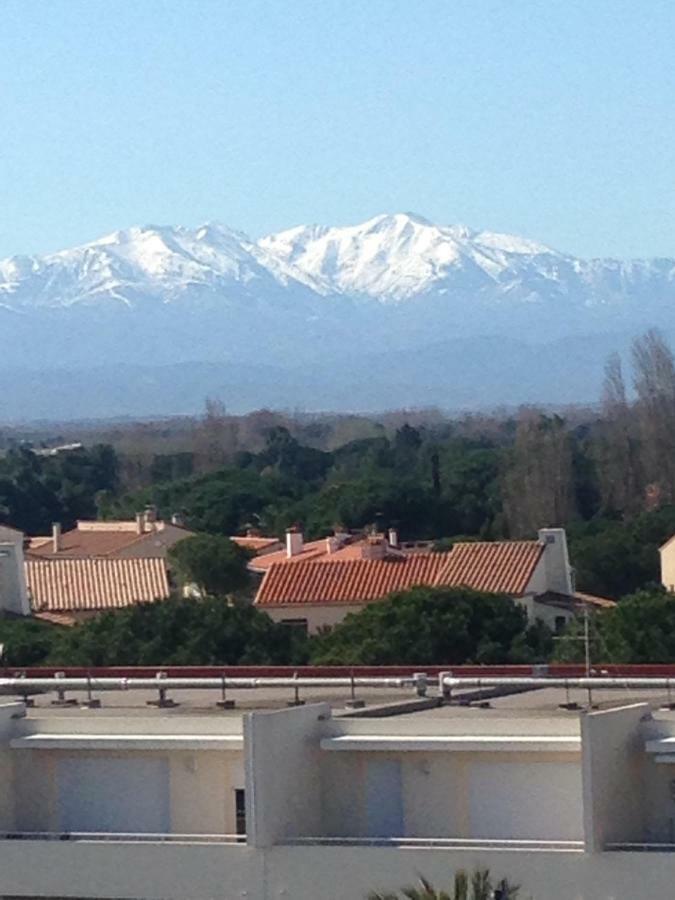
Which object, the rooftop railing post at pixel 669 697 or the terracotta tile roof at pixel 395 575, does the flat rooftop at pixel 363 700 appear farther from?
the terracotta tile roof at pixel 395 575

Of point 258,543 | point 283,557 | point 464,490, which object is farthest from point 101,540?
point 464,490

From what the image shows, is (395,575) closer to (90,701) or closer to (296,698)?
(90,701)

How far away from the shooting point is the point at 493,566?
146 feet

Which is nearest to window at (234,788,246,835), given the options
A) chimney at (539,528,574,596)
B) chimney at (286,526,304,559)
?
chimney at (539,528,574,596)

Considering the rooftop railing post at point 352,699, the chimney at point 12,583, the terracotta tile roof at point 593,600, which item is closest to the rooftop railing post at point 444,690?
the rooftop railing post at point 352,699

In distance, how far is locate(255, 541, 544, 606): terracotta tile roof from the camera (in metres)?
43.7

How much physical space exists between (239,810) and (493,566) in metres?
32.5

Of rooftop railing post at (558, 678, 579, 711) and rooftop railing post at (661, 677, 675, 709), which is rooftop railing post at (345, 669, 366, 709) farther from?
rooftop railing post at (661, 677, 675, 709)

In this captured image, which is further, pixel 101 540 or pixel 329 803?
pixel 101 540

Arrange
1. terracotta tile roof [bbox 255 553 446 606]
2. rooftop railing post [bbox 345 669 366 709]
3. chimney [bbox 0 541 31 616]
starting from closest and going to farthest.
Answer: rooftop railing post [bbox 345 669 366 709] → chimney [bbox 0 541 31 616] → terracotta tile roof [bbox 255 553 446 606]

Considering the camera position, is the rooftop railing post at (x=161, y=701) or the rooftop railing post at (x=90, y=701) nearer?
the rooftop railing post at (x=161, y=701)

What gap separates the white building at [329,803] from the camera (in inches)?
448

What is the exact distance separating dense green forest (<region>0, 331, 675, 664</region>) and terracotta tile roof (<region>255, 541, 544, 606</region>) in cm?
229

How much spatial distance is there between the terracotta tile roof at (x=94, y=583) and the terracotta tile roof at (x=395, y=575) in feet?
8.39
